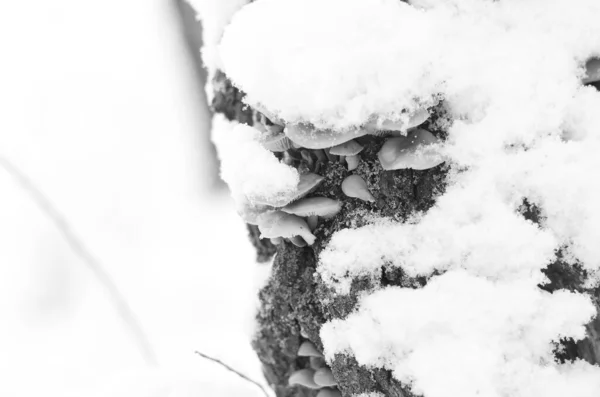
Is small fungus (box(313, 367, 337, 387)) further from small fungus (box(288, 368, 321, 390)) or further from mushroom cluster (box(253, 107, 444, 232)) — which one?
mushroom cluster (box(253, 107, 444, 232))

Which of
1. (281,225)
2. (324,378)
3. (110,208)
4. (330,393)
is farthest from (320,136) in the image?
(110,208)

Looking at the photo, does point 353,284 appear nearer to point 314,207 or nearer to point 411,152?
point 314,207

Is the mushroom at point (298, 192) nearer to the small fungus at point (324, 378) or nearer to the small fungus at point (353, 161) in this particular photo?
the small fungus at point (353, 161)

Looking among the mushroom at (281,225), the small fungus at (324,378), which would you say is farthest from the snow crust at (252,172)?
the small fungus at (324,378)

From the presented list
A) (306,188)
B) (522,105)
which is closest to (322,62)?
(306,188)

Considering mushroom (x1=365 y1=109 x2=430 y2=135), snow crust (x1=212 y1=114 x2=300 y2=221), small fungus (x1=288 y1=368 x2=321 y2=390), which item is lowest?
small fungus (x1=288 y1=368 x2=321 y2=390)

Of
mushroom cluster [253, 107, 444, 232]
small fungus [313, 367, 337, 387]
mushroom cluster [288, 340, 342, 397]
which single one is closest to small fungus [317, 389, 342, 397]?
mushroom cluster [288, 340, 342, 397]

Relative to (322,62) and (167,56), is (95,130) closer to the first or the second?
(167,56)
